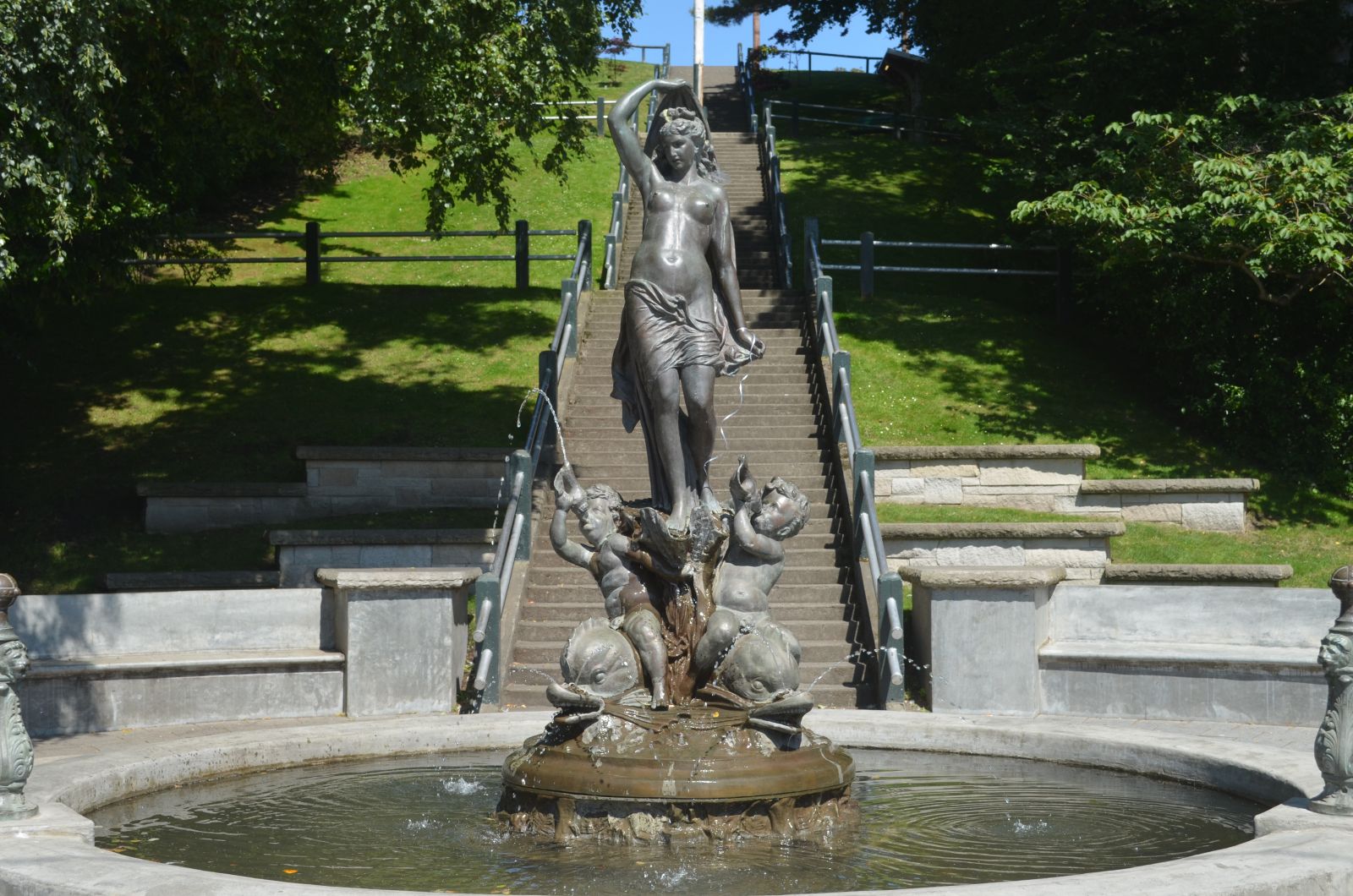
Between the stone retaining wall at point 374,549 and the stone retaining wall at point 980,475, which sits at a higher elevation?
the stone retaining wall at point 980,475

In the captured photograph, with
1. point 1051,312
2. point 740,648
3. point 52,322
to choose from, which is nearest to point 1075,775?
point 740,648

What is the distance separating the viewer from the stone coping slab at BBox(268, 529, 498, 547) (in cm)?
1366

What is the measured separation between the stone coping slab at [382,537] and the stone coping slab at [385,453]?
94.7 inches

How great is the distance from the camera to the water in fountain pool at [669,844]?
6.32 m

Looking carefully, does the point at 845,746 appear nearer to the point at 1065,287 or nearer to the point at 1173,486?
the point at 1173,486

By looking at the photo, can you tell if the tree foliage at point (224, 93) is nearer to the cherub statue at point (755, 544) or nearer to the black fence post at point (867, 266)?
the black fence post at point (867, 266)

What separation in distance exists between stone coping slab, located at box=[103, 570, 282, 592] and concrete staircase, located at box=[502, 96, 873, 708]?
262cm

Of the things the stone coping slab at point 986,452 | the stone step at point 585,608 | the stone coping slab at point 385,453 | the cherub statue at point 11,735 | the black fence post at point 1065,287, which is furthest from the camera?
the black fence post at point 1065,287

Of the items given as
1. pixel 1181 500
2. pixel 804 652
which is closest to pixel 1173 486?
pixel 1181 500

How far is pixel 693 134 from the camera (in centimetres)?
888

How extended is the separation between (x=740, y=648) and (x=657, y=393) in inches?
93.2

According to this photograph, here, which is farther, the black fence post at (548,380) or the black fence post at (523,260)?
the black fence post at (523,260)

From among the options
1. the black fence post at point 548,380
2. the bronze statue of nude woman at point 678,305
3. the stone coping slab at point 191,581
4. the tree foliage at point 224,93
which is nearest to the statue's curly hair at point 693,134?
the bronze statue of nude woman at point 678,305

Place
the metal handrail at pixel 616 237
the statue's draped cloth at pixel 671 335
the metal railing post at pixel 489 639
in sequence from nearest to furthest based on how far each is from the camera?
the statue's draped cloth at pixel 671 335 < the metal railing post at pixel 489 639 < the metal handrail at pixel 616 237
